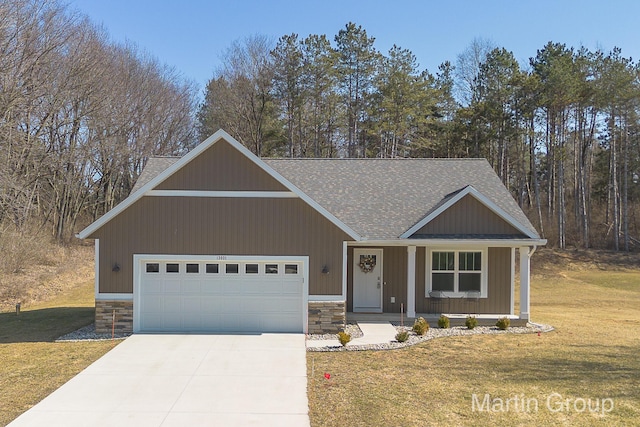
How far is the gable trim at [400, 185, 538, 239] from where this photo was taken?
14453mm

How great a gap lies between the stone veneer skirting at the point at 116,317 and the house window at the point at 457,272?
879 centimetres

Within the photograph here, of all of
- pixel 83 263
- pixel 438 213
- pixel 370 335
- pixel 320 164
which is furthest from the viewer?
pixel 83 263

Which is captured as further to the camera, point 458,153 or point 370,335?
point 458,153

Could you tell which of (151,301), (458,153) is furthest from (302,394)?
(458,153)

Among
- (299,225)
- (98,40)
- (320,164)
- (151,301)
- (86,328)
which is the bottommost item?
(86,328)

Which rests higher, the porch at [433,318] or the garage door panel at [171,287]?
the garage door panel at [171,287]

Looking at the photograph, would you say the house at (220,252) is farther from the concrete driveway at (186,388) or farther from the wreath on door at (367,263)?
the wreath on door at (367,263)

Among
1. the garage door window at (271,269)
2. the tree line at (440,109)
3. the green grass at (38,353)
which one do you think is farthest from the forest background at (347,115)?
the garage door window at (271,269)

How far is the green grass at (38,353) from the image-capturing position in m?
8.19

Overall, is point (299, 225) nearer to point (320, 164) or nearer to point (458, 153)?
point (320, 164)

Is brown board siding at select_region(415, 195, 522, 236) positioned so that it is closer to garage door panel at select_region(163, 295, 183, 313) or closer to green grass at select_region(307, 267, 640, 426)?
green grass at select_region(307, 267, 640, 426)

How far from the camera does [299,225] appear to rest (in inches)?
523

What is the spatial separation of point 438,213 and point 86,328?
1075cm

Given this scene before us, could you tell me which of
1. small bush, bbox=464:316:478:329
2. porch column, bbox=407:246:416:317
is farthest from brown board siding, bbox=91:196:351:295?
small bush, bbox=464:316:478:329
